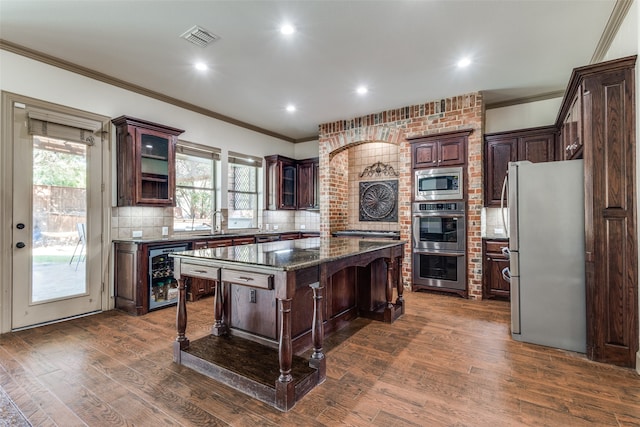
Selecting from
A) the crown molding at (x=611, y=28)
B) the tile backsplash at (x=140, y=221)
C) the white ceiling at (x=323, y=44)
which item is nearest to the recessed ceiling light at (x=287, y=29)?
the white ceiling at (x=323, y=44)

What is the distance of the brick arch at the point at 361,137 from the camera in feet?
16.7

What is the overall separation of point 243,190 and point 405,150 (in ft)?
9.77

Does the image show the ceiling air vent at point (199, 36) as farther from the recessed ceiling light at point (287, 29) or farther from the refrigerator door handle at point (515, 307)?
the refrigerator door handle at point (515, 307)

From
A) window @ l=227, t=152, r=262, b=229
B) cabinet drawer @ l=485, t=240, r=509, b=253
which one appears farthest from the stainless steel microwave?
window @ l=227, t=152, r=262, b=229

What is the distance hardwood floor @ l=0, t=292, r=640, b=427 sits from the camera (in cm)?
179

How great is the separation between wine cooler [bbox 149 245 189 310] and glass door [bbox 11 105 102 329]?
62 centimetres

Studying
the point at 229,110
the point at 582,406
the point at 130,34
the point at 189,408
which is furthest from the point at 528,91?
the point at 189,408

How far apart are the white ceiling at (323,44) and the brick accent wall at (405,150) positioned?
0.30 meters

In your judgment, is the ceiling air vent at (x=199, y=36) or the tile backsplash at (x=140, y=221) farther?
the tile backsplash at (x=140, y=221)

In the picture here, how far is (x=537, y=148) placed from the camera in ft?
13.9

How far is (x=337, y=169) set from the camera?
597 centimetres

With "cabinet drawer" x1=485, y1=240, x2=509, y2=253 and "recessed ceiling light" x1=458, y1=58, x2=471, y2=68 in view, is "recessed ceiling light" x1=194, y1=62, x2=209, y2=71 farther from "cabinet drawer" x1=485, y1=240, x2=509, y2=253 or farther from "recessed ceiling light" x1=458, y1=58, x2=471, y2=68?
"cabinet drawer" x1=485, y1=240, x2=509, y2=253

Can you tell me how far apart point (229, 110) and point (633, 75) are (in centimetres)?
477

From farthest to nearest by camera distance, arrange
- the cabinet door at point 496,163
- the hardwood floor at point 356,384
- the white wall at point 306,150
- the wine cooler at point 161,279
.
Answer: the white wall at point 306,150 → the cabinet door at point 496,163 → the wine cooler at point 161,279 → the hardwood floor at point 356,384
